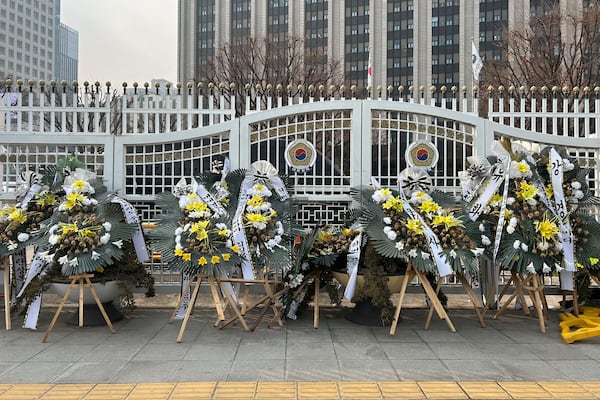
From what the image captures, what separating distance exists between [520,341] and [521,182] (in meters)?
1.57

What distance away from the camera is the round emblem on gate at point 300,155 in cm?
622

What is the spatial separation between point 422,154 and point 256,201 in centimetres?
231

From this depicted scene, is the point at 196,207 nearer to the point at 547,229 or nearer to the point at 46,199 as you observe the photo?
the point at 46,199

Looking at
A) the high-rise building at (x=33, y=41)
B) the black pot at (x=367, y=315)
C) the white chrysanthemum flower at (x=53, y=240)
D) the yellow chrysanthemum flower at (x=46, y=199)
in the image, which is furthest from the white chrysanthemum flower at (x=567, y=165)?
the high-rise building at (x=33, y=41)

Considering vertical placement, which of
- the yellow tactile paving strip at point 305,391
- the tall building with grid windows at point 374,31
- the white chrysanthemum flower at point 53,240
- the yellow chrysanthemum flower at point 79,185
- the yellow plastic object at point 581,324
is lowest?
the yellow tactile paving strip at point 305,391

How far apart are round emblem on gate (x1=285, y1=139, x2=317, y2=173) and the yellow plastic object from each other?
10.6 ft

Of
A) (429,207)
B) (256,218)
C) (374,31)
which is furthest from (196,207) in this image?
(374,31)

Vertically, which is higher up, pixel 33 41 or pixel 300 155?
pixel 33 41

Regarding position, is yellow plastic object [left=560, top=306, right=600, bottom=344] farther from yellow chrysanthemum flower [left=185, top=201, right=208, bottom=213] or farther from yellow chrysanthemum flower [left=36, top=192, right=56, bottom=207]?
yellow chrysanthemum flower [left=36, top=192, right=56, bottom=207]

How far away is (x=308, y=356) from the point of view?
4207mm

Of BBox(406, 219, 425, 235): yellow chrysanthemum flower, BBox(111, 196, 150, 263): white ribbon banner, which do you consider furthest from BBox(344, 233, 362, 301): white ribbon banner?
BBox(111, 196, 150, 263): white ribbon banner

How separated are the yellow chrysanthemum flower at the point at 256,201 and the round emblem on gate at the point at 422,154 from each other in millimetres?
2065

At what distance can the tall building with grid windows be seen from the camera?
5416 centimetres

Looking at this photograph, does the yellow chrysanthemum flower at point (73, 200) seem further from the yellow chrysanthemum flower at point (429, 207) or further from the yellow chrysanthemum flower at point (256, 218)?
the yellow chrysanthemum flower at point (429, 207)
